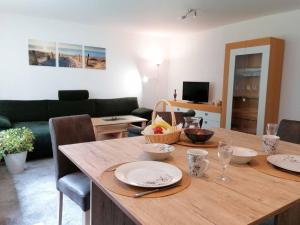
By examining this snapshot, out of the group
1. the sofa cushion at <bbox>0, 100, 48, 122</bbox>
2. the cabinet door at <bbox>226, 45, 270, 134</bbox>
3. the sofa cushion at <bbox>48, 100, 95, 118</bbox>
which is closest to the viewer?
the cabinet door at <bbox>226, 45, 270, 134</bbox>

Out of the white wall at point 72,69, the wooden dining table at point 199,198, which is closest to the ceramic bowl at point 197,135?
the wooden dining table at point 199,198

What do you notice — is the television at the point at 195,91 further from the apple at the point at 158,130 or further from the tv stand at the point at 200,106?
the apple at the point at 158,130

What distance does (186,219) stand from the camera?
28.4 inches

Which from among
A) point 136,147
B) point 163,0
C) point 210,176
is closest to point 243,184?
point 210,176

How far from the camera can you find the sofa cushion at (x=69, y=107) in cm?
435

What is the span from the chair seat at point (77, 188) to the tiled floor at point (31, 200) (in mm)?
511

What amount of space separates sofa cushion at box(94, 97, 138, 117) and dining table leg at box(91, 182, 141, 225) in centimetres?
364

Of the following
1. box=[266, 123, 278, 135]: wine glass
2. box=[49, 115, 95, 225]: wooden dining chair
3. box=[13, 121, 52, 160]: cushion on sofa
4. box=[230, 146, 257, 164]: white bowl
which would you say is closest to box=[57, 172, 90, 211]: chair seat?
box=[49, 115, 95, 225]: wooden dining chair

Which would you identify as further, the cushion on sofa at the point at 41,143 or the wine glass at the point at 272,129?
the cushion on sofa at the point at 41,143

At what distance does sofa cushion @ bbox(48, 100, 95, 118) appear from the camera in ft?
14.3

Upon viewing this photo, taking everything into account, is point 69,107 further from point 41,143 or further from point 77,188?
point 77,188

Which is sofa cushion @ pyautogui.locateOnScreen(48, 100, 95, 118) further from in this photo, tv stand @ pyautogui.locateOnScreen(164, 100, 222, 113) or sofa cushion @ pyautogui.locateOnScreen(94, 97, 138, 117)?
tv stand @ pyautogui.locateOnScreen(164, 100, 222, 113)

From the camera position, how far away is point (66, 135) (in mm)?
1788

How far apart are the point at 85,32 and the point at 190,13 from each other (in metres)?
2.12
